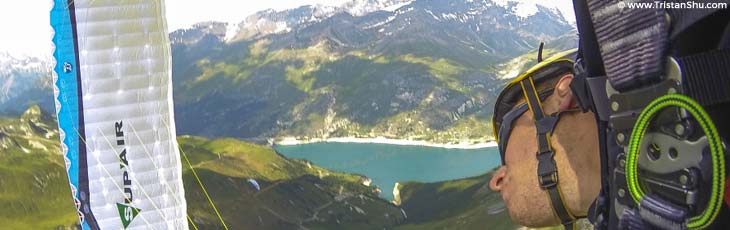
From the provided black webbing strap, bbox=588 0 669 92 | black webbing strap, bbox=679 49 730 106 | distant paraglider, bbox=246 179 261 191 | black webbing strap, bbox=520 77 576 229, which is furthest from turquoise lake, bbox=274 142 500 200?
black webbing strap, bbox=679 49 730 106

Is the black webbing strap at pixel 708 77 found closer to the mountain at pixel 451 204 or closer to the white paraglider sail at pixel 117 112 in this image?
the white paraglider sail at pixel 117 112

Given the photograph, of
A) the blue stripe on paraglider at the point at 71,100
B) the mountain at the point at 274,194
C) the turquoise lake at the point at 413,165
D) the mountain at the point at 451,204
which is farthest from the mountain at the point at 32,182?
the blue stripe on paraglider at the point at 71,100

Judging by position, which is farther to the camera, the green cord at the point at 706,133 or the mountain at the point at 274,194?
the mountain at the point at 274,194

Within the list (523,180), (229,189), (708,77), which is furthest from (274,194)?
(708,77)

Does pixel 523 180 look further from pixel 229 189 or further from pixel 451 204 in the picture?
pixel 229 189

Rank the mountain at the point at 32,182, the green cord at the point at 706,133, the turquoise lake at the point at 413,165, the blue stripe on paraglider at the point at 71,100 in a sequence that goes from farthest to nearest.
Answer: the turquoise lake at the point at 413,165 < the mountain at the point at 32,182 < the blue stripe on paraglider at the point at 71,100 < the green cord at the point at 706,133

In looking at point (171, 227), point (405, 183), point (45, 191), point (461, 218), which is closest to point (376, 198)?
point (405, 183)

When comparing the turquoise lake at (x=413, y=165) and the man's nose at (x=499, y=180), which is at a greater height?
the man's nose at (x=499, y=180)

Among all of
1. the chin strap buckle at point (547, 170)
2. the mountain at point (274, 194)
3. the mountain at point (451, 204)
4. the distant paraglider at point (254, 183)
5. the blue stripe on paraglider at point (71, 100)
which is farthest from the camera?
the distant paraglider at point (254, 183)
